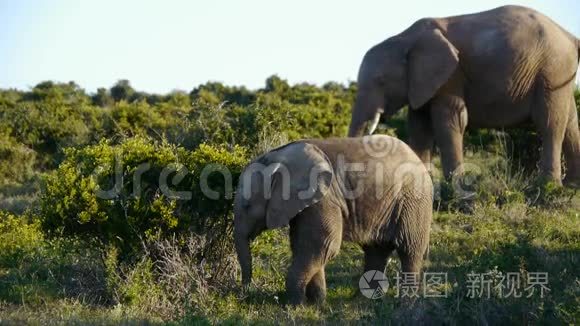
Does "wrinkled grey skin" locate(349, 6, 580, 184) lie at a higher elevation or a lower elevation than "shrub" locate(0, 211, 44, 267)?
higher

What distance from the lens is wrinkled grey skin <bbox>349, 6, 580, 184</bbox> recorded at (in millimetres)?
13016

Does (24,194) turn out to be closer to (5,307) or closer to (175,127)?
(175,127)

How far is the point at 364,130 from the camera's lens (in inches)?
507

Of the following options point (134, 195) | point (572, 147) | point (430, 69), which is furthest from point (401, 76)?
point (134, 195)

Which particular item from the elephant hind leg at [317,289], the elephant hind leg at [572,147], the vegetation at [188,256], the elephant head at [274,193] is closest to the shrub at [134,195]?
the vegetation at [188,256]

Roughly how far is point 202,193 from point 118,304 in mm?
1460

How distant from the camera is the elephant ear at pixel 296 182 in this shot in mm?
7945

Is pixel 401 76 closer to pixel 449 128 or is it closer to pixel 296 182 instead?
pixel 449 128

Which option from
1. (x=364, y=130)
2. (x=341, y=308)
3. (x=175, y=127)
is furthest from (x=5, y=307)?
(x=175, y=127)

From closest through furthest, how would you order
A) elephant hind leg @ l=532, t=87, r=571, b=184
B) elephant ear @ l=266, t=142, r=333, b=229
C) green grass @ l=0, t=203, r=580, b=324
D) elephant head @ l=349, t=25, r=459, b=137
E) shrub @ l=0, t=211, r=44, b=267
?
green grass @ l=0, t=203, r=580, b=324
elephant ear @ l=266, t=142, r=333, b=229
shrub @ l=0, t=211, r=44, b=267
elephant head @ l=349, t=25, r=459, b=137
elephant hind leg @ l=532, t=87, r=571, b=184

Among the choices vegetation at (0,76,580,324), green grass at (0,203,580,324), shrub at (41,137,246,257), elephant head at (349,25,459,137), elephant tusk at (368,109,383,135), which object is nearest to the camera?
green grass at (0,203,580,324)

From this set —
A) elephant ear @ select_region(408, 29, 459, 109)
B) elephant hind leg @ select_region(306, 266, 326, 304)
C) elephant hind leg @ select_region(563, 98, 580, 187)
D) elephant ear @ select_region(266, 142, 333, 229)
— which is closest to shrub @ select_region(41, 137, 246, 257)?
elephant ear @ select_region(266, 142, 333, 229)

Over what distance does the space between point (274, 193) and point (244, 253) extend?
2.06 feet

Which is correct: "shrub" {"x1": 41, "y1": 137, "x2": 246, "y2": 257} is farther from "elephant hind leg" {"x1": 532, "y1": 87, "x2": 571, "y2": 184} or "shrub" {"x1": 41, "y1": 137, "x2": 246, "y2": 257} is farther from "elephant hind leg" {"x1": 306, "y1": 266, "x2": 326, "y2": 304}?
"elephant hind leg" {"x1": 532, "y1": 87, "x2": 571, "y2": 184}
